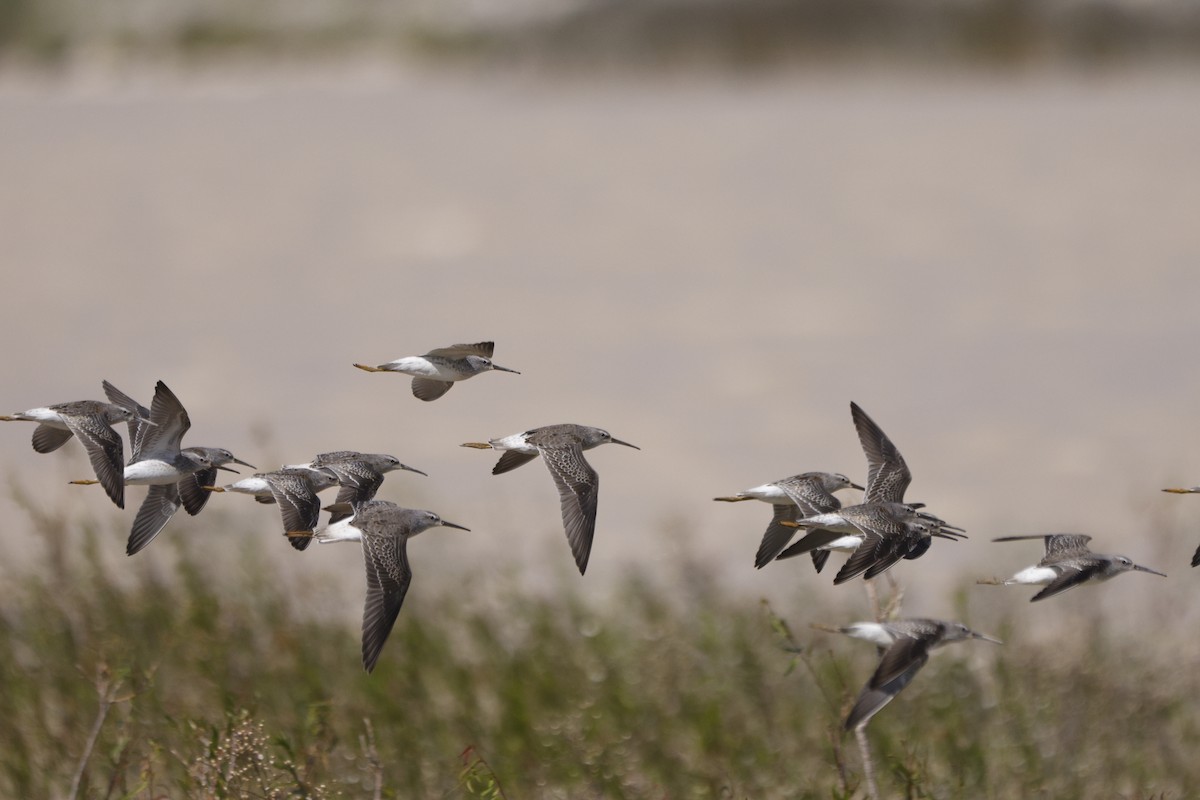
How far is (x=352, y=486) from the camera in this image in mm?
4480

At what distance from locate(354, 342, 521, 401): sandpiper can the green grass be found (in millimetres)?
2425

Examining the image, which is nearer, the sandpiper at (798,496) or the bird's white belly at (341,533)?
the bird's white belly at (341,533)

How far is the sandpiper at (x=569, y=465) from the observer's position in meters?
4.80

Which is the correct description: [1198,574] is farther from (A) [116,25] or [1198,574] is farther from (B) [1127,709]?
(A) [116,25]

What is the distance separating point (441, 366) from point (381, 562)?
32.4 inches

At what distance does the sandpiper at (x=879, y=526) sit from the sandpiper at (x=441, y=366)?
1.00m

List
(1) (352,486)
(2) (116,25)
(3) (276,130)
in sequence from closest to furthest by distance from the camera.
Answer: (1) (352,486)
(3) (276,130)
(2) (116,25)

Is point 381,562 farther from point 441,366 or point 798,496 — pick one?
point 798,496

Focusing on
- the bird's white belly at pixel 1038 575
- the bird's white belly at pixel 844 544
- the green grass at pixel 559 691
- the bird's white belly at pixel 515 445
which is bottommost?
the green grass at pixel 559 691

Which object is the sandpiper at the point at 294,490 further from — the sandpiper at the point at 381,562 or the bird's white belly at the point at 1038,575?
the bird's white belly at the point at 1038,575

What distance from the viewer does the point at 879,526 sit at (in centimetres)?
438

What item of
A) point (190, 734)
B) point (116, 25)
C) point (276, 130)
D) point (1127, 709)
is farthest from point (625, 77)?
point (190, 734)

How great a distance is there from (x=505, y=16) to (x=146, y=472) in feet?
74.6

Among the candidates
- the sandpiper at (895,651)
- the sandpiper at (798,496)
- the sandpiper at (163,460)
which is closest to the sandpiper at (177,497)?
the sandpiper at (163,460)
